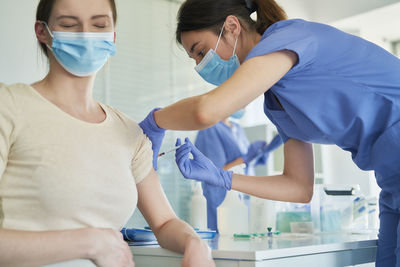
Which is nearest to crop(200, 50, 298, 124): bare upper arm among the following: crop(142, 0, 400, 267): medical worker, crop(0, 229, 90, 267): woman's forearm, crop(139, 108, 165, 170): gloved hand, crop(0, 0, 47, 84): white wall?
crop(142, 0, 400, 267): medical worker

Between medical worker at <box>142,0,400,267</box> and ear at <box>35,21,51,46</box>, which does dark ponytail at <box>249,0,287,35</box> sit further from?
ear at <box>35,21,51,46</box>

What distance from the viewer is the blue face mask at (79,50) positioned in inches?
45.1

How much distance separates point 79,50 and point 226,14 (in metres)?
0.47

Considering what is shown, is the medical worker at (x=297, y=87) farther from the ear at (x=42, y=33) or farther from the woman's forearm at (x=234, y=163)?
the woman's forearm at (x=234, y=163)

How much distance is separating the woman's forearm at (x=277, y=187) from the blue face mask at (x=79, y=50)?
23.5 inches

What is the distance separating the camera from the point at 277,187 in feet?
4.96

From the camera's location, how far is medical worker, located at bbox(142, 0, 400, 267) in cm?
108

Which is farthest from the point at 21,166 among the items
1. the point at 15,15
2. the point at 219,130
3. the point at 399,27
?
the point at 399,27

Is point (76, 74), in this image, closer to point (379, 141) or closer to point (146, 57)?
point (379, 141)

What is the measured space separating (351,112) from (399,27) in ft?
8.61

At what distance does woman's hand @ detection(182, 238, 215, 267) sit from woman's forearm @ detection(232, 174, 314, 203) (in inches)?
15.9

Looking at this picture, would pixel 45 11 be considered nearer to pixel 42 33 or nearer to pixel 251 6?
pixel 42 33

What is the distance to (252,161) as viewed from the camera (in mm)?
2918

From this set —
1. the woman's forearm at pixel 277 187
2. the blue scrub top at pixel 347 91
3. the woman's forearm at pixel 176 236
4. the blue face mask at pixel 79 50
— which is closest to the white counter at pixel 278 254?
the woman's forearm at pixel 176 236
